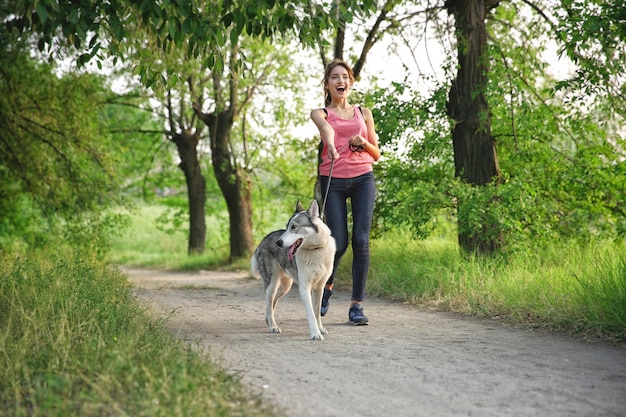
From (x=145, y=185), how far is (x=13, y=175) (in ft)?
35.7

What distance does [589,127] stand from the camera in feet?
33.7

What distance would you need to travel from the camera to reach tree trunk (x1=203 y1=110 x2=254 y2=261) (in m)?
19.8

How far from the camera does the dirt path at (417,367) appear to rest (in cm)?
383

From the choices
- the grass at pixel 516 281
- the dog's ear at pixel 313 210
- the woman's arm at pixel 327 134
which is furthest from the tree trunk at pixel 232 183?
the dog's ear at pixel 313 210

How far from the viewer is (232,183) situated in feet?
65.0

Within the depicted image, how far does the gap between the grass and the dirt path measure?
0.37 metres

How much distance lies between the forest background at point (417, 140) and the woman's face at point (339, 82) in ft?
1.11

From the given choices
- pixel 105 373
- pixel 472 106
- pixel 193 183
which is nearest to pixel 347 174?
pixel 105 373

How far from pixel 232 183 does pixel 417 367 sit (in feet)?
50.6

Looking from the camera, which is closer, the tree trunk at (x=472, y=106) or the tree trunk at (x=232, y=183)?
the tree trunk at (x=472, y=106)

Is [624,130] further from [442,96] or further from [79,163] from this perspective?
[79,163]

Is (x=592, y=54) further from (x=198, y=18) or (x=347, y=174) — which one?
(x=198, y=18)

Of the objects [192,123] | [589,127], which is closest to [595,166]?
[589,127]

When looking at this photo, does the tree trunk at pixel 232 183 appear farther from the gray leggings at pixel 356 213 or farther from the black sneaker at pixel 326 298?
the gray leggings at pixel 356 213
